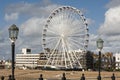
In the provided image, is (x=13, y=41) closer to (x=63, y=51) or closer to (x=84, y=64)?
(x=63, y=51)

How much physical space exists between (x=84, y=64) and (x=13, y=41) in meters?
176

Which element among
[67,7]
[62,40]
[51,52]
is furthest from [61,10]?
[51,52]

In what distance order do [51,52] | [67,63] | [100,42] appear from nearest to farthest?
[100,42] → [51,52] → [67,63]

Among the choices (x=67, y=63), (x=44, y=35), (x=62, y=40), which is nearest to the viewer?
(x=62, y=40)

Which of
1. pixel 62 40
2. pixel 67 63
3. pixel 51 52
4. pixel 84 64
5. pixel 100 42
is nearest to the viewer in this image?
pixel 100 42

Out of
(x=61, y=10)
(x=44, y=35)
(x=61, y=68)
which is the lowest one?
(x=61, y=68)

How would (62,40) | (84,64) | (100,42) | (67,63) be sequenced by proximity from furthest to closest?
1. (84,64)
2. (67,63)
3. (62,40)
4. (100,42)

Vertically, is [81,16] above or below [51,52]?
above

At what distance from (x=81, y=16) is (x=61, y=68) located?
3461cm

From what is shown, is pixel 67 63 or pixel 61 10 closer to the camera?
pixel 61 10

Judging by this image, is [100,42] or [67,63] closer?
[100,42]

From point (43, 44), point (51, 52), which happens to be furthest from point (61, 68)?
point (43, 44)

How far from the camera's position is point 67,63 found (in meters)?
132

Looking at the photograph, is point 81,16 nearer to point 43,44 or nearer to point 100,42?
point 43,44
